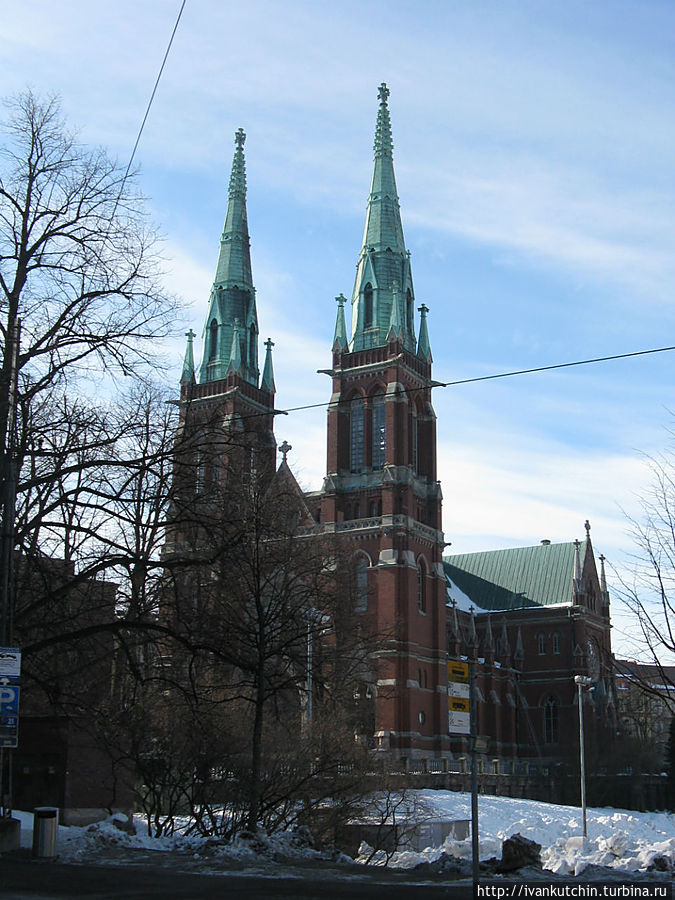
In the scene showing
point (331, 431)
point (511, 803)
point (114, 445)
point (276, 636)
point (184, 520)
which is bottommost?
point (511, 803)

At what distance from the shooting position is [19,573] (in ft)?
61.6

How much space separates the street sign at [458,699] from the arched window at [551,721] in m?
71.5

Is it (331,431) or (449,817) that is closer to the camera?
(449,817)

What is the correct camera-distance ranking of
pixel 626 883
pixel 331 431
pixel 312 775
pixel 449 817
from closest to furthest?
pixel 626 883, pixel 312 775, pixel 449 817, pixel 331 431

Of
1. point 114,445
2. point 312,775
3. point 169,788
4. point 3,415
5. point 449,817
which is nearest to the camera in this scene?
point 3,415

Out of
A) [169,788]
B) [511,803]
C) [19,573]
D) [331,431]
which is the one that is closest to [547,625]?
[331,431]

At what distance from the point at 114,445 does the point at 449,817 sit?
2438 centimetres

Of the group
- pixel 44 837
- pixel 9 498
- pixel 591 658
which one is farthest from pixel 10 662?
pixel 591 658

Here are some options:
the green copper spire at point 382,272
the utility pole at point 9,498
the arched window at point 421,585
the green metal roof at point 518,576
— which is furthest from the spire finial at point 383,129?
the utility pole at point 9,498

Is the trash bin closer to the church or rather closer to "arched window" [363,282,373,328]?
the church

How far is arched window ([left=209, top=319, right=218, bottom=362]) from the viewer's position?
77.3 meters

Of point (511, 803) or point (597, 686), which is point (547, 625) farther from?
point (511, 803)

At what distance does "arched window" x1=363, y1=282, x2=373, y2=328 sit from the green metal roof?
30374mm

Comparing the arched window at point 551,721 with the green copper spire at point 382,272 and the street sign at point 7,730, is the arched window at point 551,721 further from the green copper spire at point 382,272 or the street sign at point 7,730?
the street sign at point 7,730
